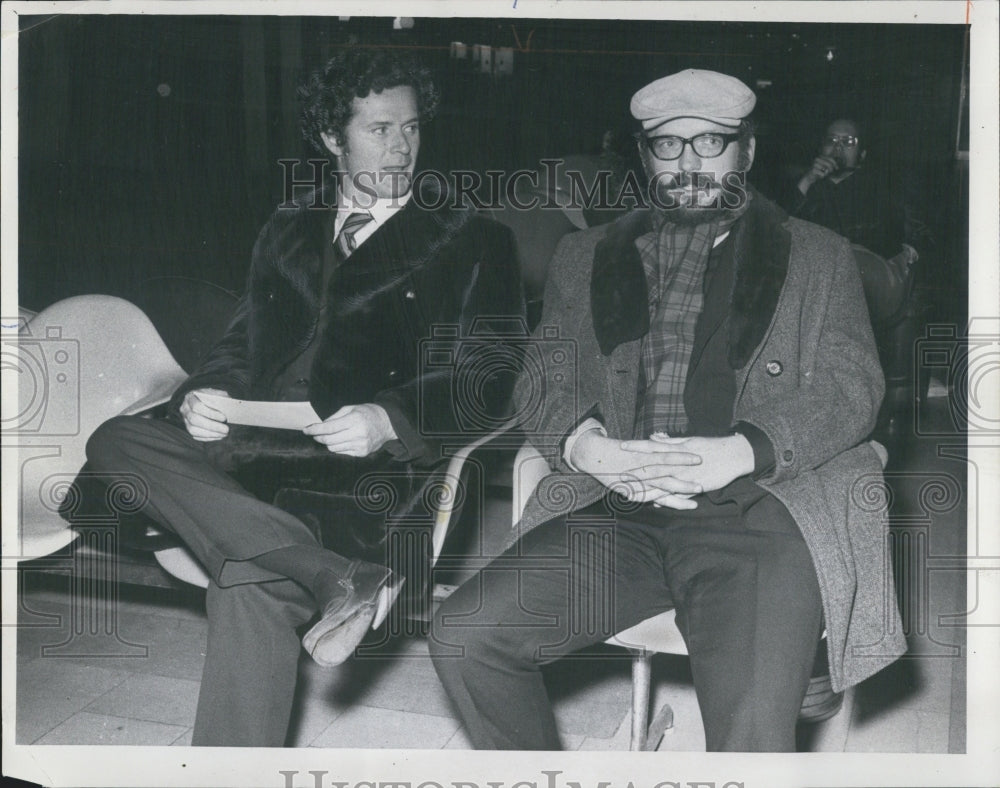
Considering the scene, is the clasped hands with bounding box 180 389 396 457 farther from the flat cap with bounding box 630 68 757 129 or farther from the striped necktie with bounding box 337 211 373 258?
the flat cap with bounding box 630 68 757 129

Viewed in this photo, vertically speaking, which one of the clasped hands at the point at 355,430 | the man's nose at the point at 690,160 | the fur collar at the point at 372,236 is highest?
the man's nose at the point at 690,160

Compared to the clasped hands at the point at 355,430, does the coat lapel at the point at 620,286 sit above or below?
above

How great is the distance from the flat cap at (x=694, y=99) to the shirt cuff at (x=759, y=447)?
0.81 meters

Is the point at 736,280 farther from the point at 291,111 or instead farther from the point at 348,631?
the point at 348,631

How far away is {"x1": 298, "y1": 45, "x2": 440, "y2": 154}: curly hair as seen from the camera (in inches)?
114

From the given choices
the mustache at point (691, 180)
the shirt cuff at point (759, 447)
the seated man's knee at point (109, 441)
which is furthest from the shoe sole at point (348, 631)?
the mustache at point (691, 180)

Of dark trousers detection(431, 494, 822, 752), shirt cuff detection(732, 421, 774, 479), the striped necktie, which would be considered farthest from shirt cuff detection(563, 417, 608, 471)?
the striped necktie

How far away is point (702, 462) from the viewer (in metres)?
2.76

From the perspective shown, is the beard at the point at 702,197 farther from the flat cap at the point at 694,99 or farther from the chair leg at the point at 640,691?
the chair leg at the point at 640,691

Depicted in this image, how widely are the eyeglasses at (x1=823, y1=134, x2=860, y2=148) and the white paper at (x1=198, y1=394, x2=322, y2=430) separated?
1.57 m

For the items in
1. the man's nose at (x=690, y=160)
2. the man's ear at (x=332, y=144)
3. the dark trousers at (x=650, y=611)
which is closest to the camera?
the dark trousers at (x=650, y=611)

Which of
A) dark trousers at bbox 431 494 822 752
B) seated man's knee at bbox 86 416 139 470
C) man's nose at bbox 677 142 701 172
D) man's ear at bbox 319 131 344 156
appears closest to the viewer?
dark trousers at bbox 431 494 822 752

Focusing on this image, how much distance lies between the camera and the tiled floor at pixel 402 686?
9.52 ft

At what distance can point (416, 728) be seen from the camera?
2.96 metres
